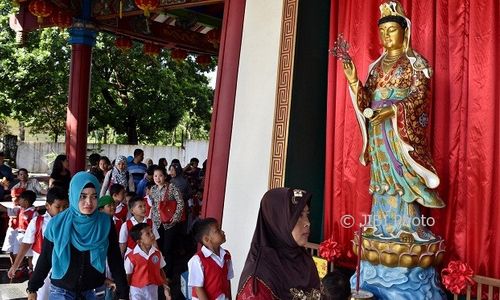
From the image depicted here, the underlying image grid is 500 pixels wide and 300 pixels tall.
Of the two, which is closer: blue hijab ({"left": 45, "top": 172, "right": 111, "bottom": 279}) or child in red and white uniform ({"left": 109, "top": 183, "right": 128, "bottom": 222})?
blue hijab ({"left": 45, "top": 172, "right": 111, "bottom": 279})

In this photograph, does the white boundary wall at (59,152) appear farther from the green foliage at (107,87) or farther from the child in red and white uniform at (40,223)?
the child in red and white uniform at (40,223)

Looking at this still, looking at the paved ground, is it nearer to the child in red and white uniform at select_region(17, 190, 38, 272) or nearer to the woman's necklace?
the child in red and white uniform at select_region(17, 190, 38, 272)

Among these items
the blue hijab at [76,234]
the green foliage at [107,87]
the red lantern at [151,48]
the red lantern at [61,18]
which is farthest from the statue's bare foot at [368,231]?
the green foliage at [107,87]

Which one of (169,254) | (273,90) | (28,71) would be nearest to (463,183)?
(273,90)

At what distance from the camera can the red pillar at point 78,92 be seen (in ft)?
30.3

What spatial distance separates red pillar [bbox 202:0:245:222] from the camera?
15.9ft

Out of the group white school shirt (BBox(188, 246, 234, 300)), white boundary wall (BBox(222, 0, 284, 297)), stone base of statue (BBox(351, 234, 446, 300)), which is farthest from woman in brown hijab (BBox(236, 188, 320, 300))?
white boundary wall (BBox(222, 0, 284, 297))

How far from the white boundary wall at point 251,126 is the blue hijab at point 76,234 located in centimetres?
174

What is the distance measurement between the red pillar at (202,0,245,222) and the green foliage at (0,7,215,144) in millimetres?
11554

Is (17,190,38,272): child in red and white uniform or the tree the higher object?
the tree

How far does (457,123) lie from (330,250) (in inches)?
53.4

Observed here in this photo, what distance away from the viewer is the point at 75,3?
9.09 m

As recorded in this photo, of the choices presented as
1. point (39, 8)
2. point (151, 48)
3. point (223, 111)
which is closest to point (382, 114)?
point (223, 111)

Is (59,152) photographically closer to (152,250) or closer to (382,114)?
(152,250)
